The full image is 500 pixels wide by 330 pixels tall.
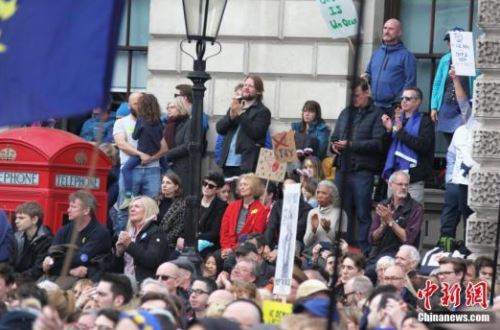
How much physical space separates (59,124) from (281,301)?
29.0ft

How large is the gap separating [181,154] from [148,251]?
9.27ft

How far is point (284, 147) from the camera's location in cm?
1698

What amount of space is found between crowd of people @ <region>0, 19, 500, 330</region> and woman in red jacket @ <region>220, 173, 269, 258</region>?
12 millimetres

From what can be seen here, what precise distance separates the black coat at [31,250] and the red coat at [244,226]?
146 cm

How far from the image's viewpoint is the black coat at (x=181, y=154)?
18656 mm

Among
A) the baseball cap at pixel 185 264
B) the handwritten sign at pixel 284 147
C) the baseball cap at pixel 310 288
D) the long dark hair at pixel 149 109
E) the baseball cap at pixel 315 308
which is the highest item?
the long dark hair at pixel 149 109

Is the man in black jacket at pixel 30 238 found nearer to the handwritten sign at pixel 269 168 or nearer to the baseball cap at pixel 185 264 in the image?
the handwritten sign at pixel 269 168

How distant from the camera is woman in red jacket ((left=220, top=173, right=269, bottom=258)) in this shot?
16844 mm

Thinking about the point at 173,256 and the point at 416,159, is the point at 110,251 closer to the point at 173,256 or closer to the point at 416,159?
the point at 173,256

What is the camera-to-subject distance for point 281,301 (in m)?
12.9

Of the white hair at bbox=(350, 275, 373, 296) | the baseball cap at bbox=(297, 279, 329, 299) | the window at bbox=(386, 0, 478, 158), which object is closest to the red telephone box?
the window at bbox=(386, 0, 478, 158)

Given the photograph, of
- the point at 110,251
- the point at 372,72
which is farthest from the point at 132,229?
the point at 372,72

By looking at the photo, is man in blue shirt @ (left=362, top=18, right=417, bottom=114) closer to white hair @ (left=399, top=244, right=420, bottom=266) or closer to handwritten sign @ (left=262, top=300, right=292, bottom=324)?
white hair @ (left=399, top=244, right=420, bottom=266)

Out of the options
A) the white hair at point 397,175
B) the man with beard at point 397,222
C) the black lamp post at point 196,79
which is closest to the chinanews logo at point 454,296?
the man with beard at point 397,222
